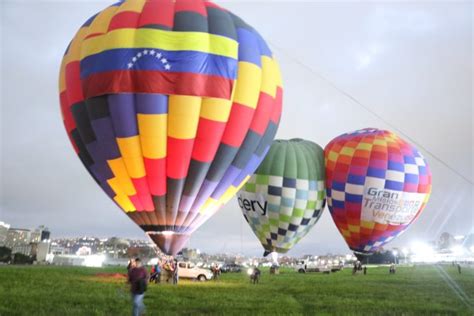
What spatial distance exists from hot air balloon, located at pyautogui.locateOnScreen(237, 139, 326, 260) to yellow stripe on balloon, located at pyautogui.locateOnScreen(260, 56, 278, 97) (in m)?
8.96

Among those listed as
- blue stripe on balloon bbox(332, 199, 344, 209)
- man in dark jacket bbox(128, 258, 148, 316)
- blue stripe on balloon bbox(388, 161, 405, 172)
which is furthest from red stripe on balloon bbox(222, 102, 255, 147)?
blue stripe on balloon bbox(388, 161, 405, 172)

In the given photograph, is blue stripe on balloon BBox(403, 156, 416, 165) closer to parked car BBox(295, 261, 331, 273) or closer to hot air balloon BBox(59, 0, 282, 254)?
hot air balloon BBox(59, 0, 282, 254)

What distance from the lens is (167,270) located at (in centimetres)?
1576

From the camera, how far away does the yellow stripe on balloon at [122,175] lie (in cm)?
1357

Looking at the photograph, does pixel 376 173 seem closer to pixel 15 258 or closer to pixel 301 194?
pixel 301 194

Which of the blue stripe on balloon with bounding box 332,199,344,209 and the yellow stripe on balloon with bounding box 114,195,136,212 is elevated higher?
the blue stripe on balloon with bounding box 332,199,344,209

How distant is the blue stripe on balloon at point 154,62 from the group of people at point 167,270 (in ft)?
22.7

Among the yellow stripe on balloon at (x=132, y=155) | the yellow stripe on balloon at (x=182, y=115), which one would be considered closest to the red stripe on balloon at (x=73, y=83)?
the yellow stripe on balloon at (x=132, y=155)

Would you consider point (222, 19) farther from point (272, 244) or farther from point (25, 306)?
point (272, 244)

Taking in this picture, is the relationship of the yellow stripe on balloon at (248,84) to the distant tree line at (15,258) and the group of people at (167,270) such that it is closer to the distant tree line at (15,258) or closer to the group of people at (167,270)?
the group of people at (167,270)

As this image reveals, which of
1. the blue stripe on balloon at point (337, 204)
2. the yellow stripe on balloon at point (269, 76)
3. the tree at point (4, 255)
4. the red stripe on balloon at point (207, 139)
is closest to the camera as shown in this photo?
the red stripe on balloon at point (207, 139)

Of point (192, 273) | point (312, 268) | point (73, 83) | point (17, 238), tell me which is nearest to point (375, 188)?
point (192, 273)

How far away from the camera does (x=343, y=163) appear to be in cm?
2359

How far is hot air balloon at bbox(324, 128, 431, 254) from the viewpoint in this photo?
22.5 metres
